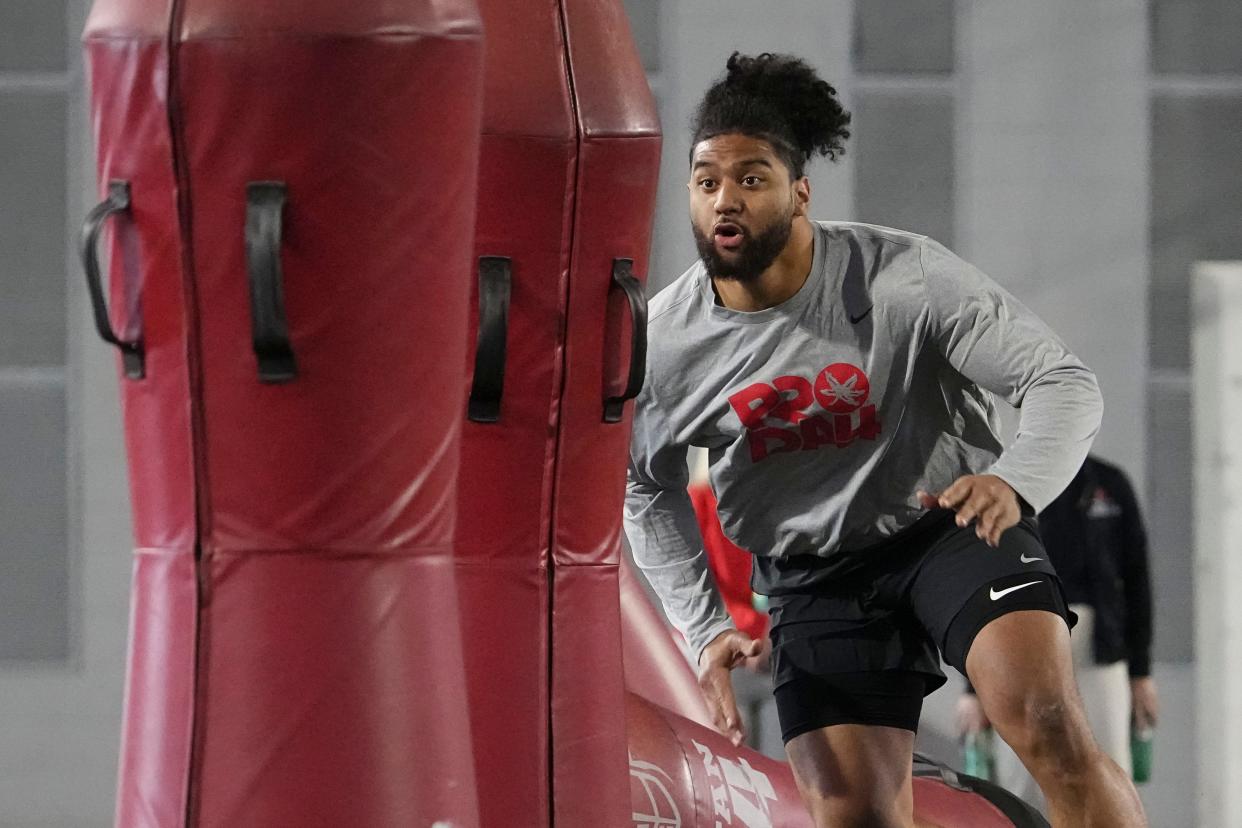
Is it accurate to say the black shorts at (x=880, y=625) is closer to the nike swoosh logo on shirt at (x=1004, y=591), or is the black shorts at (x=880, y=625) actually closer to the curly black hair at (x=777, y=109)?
the nike swoosh logo on shirt at (x=1004, y=591)

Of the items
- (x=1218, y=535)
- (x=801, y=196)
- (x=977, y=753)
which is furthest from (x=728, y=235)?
(x=1218, y=535)

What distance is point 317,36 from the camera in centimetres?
186

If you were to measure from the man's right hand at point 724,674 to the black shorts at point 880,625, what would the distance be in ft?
0.42

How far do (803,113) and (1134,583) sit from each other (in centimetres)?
222

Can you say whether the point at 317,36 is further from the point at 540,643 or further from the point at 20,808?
the point at 20,808

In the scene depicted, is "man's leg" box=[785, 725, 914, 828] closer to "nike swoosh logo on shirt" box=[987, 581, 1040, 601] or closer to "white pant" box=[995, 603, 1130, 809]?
"nike swoosh logo on shirt" box=[987, 581, 1040, 601]

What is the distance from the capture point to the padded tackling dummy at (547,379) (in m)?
2.26

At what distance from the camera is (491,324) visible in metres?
2.23

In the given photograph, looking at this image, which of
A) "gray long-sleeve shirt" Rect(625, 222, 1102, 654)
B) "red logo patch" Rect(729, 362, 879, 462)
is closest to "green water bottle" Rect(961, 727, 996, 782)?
"gray long-sleeve shirt" Rect(625, 222, 1102, 654)

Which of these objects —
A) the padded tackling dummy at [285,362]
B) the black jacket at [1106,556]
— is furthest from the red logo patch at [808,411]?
the black jacket at [1106,556]

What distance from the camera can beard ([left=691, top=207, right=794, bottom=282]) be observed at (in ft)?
9.15

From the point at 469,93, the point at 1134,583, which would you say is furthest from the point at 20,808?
the point at 469,93

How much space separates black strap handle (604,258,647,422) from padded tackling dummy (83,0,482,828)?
348 mm

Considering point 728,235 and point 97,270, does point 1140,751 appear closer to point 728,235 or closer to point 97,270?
point 728,235
